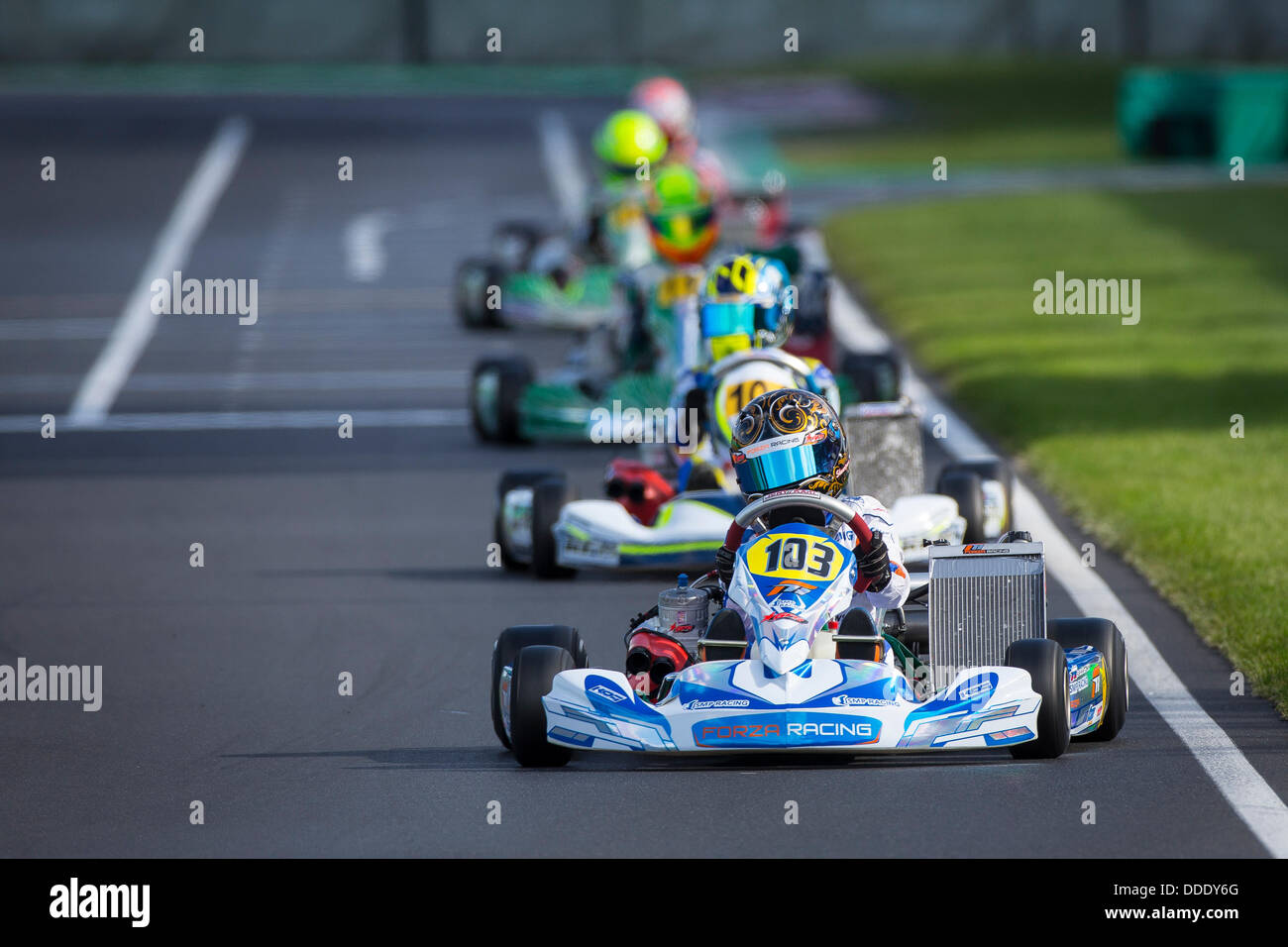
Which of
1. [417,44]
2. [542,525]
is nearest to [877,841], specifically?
[542,525]

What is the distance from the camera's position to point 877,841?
8031mm

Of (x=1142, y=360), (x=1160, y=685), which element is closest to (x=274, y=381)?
(x=1142, y=360)

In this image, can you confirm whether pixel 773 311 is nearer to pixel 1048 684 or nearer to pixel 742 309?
pixel 742 309

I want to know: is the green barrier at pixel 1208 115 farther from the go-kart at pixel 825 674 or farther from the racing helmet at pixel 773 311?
the go-kart at pixel 825 674

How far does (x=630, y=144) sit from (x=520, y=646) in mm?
13366

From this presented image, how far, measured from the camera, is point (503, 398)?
57.2 feet

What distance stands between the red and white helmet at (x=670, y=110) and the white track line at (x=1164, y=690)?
22.4ft

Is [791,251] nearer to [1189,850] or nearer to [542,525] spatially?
[542,525]

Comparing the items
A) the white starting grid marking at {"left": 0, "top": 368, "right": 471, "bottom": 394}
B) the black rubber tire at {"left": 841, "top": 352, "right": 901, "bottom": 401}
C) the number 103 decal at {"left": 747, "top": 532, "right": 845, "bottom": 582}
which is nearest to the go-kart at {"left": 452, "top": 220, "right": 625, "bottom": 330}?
the white starting grid marking at {"left": 0, "top": 368, "right": 471, "bottom": 394}

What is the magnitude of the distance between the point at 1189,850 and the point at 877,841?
87cm

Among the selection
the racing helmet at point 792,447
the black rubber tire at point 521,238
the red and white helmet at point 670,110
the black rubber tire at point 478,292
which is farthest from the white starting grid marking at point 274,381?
the racing helmet at point 792,447

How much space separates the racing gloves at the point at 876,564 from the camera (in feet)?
30.4

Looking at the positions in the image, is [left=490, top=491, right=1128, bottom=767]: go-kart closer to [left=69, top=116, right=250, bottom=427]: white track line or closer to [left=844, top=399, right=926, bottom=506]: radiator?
Answer: [left=844, top=399, right=926, bottom=506]: radiator

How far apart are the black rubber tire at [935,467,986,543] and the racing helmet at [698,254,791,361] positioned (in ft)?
3.47
